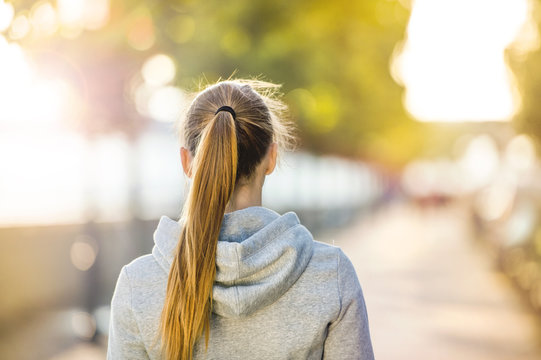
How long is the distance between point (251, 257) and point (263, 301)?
0.13 m

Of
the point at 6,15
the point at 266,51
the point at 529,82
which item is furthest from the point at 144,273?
the point at 529,82

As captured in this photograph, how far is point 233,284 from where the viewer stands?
2195 mm

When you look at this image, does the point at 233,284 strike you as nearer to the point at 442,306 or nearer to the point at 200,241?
the point at 200,241

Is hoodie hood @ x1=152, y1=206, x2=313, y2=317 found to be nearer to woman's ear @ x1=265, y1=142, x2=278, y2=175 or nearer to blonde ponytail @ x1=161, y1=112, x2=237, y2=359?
blonde ponytail @ x1=161, y1=112, x2=237, y2=359

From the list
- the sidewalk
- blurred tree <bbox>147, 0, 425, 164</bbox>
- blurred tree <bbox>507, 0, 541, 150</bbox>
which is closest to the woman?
the sidewalk

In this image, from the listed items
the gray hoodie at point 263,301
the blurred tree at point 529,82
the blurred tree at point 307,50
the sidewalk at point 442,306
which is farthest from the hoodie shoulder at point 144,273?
the blurred tree at point 529,82

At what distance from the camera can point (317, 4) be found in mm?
13711

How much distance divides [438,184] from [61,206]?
40283mm

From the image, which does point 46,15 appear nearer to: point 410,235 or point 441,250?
point 441,250

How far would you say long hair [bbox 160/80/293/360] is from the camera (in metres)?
2.11

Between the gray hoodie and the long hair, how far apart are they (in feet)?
0.17

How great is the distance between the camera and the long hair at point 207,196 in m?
2.11

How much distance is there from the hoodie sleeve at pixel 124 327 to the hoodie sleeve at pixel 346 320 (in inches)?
22.0

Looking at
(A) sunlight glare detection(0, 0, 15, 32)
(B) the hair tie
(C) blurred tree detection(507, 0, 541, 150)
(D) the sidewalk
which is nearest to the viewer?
(B) the hair tie
